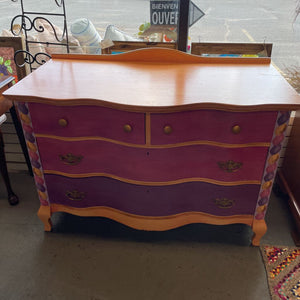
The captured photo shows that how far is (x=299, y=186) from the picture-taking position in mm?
1738

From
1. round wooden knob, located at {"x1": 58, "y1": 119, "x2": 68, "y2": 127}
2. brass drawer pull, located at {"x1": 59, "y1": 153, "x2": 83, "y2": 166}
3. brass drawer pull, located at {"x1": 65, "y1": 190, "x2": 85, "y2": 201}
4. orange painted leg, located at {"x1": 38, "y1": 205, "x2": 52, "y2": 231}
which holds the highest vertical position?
round wooden knob, located at {"x1": 58, "y1": 119, "x2": 68, "y2": 127}

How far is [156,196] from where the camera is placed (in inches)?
59.7

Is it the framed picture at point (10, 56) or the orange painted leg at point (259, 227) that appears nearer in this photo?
the orange painted leg at point (259, 227)

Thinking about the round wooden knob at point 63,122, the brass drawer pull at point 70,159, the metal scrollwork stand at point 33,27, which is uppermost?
the metal scrollwork stand at point 33,27

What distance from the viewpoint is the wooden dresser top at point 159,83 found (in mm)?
1246

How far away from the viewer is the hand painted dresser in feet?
4.23

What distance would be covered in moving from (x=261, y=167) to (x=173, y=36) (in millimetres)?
1032

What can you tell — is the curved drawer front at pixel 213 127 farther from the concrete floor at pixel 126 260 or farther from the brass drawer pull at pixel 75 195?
the concrete floor at pixel 126 260

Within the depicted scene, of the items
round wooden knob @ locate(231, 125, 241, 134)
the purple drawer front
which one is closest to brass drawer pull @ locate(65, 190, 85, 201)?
the purple drawer front

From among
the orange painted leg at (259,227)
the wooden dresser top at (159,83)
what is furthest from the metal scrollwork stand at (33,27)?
the orange painted leg at (259,227)

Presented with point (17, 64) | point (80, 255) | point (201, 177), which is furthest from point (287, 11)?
point (80, 255)

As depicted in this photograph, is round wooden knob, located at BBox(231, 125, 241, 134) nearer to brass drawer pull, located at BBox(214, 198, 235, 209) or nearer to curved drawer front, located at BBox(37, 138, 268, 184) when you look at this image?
curved drawer front, located at BBox(37, 138, 268, 184)

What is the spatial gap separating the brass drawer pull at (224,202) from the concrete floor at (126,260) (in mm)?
259

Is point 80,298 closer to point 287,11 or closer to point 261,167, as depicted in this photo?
point 261,167
